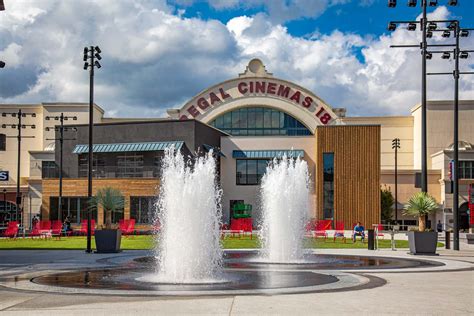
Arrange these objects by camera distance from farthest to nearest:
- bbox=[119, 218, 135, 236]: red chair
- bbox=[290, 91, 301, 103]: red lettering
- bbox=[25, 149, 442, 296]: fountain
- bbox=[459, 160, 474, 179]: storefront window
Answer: bbox=[290, 91, 301, 103]: red lettering, bbox=[459, 160, 474, 179]: storefront window, bbox=[119, 218, 135, 236]: red chair, bbox=[25, 149, 442, 296]: fountain

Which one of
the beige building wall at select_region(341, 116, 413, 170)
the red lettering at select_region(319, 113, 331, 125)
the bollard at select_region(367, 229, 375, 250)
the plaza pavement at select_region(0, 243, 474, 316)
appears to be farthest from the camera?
the beige building wall at select_region(341, 116, 413, 170)

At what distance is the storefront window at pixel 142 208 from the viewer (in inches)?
2180

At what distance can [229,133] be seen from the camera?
71062 millimetres

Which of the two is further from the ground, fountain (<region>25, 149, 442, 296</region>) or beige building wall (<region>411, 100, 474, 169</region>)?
beige building wall (<region>411, 100, 474, 169</region>)

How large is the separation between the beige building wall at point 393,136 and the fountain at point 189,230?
189 ft

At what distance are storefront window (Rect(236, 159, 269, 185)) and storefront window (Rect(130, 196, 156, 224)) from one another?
1094 centimetres

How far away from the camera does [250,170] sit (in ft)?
210

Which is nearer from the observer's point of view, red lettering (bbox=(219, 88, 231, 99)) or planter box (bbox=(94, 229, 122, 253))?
planter box (bbox=(94, 229, 122, 253))

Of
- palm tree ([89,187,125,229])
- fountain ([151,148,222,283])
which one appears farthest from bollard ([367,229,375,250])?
fountain ([151,148,222,283])

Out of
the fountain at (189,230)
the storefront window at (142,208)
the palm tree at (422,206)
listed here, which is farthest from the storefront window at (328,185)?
the fountain at (189,230)

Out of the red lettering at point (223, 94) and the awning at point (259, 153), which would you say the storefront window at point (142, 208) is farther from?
the red lettering at point (223, 94)

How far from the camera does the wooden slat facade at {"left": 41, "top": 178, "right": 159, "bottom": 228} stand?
5550 centimetres

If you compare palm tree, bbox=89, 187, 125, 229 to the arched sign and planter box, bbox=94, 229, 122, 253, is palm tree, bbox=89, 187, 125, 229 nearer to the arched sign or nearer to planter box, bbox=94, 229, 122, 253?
planter box, bbox=94, 229, 122, 253

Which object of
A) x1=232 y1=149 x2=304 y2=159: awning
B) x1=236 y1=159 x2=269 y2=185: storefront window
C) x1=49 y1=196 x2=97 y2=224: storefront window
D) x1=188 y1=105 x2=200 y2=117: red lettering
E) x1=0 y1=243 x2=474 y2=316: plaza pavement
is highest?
x1=188 y1=105 x2=200 y2=117: red lettering
